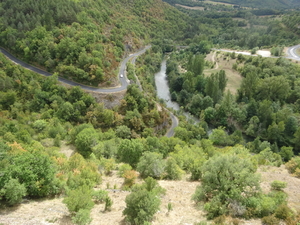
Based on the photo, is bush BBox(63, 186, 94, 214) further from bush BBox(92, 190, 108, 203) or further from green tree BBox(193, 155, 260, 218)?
green tree BBox(193, 155, 260, 218)

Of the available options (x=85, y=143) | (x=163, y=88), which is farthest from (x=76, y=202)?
(x=163, y=88)

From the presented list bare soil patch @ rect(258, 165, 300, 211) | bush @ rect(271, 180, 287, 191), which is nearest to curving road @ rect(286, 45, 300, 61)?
bare soil patch @ rect(258, 165, 300, 211)

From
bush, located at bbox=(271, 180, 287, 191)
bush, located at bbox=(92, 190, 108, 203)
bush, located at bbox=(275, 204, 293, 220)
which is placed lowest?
bush, located at bbox=(92, 190, 108, 203)

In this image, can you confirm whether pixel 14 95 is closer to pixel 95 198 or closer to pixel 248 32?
pixel 95 198

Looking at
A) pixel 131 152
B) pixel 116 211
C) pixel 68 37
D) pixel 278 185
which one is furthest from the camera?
pixel 68 37

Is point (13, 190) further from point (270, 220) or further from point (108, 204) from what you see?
point (270, 220)

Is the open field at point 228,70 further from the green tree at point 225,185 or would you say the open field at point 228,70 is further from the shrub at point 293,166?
the green tree at point 225,185
